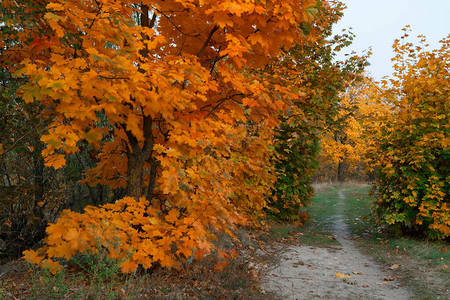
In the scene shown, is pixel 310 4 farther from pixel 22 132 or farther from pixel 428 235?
pixel 428 235

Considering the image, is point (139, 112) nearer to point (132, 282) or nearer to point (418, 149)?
point (132, 282)

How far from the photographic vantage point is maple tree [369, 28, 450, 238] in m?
7.65

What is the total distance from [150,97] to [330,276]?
4484mm

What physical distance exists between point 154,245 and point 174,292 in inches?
22.5

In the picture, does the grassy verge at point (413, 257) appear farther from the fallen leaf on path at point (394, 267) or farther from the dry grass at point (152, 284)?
the dry grass at point (152, 284)

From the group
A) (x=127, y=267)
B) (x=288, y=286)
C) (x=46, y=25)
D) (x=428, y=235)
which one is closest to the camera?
(x=127, y=267)

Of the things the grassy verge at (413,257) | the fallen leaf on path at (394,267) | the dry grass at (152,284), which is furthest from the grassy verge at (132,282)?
the fallen leaf on path at (394,267)

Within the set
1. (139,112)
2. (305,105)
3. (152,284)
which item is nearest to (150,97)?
(139,112)

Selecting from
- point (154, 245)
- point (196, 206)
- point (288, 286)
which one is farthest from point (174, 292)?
point (288, 286)

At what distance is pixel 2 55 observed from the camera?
4.32 m

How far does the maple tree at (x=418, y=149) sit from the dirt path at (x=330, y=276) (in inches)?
64.2

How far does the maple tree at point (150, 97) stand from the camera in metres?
3.16

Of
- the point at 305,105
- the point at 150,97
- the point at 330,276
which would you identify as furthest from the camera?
the point at 305,105

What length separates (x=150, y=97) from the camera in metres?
3.25
